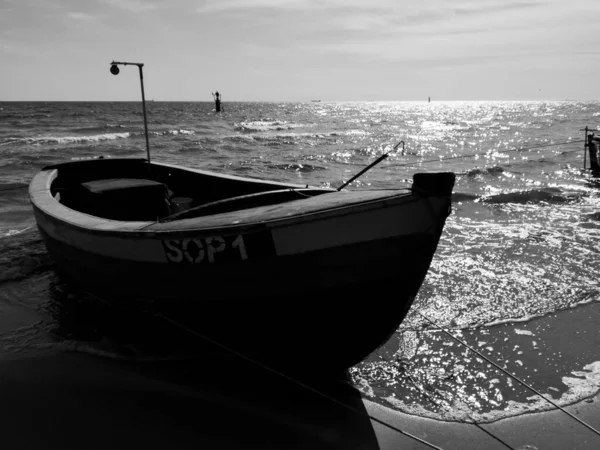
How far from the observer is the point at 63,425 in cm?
429

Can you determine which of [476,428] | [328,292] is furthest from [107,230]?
[476,428]

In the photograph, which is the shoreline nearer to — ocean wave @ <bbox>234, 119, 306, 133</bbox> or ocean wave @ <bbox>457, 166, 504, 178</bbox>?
ocean wave @ <bbox>457, 166, 504, 178</bbox>

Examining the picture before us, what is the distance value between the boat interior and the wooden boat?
656mm

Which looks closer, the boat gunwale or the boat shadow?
the boat gunwale

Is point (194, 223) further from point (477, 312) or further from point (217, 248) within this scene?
point (477, 312)

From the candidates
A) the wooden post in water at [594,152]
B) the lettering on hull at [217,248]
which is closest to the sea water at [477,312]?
the lettering on hull at [217,248]

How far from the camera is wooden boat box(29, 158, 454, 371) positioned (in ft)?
12.7

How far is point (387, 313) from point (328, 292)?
596 mm

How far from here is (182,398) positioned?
4699 mm

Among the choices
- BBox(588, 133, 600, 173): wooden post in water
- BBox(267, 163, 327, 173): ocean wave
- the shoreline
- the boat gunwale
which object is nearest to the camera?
the boat gunwale

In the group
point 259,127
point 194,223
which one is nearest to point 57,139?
point 259,127

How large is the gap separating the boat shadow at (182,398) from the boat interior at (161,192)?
1.63 m

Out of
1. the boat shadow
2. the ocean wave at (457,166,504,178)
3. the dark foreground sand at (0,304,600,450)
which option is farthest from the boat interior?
the ocean wave at (457,166,504,178)

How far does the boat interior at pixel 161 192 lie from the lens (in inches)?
225
